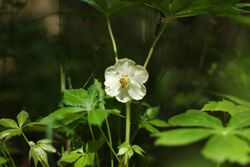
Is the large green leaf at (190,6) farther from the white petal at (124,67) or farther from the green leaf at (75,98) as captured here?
the green leaf at (75,98)

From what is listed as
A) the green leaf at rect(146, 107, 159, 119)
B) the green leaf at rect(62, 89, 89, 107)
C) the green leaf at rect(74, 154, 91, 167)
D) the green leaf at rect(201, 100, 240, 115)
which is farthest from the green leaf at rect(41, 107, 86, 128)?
the green leaf at rect(201, 100, 240, 115)

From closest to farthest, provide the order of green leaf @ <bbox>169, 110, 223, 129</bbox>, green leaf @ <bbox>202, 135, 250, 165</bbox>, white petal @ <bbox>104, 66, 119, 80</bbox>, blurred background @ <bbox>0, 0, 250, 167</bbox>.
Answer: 1. green leaf @ <bbox>202, 135, 250, 165</bbox>
2. green leaf @ <bbox>169, 110, 223, 129</bbox>
3. white petal @ <bbox>104, 66, 119, 80</bbox>
4. blurred background @ <bbox>0, 0, 250, 167</bbox>

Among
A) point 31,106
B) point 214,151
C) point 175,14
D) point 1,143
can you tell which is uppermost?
point 175,14

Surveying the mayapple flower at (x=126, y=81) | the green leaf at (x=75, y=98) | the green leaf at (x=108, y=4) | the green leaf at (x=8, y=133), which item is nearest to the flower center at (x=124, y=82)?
the mayapple flower at (x=126, y=81)

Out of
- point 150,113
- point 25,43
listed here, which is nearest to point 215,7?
point 150,113

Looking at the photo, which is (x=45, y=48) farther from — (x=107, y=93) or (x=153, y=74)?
(x=107, y=93)

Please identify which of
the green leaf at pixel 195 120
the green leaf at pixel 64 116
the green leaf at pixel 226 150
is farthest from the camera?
the green leaf at pixel 64 116

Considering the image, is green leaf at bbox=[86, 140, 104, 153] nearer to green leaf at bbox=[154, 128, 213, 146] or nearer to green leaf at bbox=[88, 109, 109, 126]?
green leaf at bbox=[88, 109, 109, 126]
